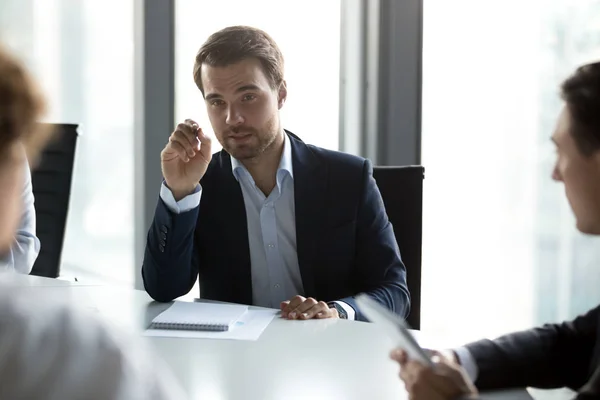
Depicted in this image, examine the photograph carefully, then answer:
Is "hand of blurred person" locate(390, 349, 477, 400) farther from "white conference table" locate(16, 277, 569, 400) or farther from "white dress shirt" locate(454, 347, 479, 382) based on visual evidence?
"white dress shirt" locate(454, 347, 479, 382)

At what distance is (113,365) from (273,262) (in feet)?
5.02

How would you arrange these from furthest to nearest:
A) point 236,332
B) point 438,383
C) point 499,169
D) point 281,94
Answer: point 499,169, point 281,94, point 236,332, point 438,383

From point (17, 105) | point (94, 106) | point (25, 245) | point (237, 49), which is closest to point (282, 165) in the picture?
point (237, 49)

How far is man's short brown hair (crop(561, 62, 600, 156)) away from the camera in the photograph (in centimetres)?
126

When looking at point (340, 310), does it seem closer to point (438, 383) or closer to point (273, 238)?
point (273, 238)

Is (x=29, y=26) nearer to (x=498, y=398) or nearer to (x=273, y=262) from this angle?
(x=273, y=262)

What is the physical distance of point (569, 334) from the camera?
142cm

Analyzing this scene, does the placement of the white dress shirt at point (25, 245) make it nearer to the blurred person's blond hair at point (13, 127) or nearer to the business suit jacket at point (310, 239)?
the business suit jacket at point (310, 239)

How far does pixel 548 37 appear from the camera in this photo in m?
2.73

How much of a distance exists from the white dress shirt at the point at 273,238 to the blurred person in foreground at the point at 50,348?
1.43m

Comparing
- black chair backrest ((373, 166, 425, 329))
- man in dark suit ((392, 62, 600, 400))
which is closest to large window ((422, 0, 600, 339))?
black chair backrest ((373, 166, 425, 329))

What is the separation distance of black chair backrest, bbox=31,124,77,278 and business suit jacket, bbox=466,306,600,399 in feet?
5.43

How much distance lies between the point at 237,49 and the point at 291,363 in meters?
1.17

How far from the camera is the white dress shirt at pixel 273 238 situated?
2.07 meters
